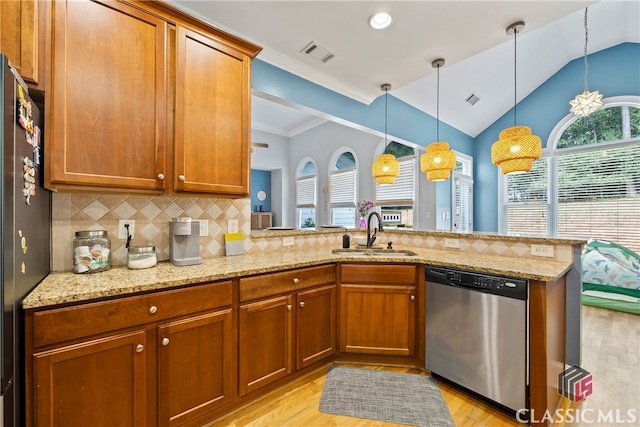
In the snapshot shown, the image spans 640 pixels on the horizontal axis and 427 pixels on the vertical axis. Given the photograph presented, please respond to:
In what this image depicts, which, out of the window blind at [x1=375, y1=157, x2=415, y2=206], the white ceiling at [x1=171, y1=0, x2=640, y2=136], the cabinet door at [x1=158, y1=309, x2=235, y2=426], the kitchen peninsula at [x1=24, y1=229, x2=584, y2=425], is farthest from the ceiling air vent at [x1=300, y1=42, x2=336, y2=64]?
the window blind at [x1=375, y1=157, x2=415, y2=206]

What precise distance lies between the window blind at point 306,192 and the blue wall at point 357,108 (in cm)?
297

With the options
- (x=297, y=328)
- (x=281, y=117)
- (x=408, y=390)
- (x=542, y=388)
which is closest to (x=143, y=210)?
(x=297, y=328)

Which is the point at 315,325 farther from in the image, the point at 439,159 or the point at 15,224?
the point at 439,159

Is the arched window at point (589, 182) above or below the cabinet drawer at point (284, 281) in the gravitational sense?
above

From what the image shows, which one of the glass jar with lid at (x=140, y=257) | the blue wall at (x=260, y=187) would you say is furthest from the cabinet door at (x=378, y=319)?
the blue wall at (x=260, y=187)

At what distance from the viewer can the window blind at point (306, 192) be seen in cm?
711

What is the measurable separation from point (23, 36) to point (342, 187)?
5.43m

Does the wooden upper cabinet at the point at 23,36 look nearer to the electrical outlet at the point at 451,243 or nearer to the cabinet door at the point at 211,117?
the cabinet door at the point at 211,117

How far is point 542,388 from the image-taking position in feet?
5.29

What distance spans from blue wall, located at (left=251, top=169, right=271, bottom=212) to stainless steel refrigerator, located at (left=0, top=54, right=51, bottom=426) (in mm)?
6200

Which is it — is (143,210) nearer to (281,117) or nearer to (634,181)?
(281,117)

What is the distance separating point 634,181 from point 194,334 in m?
6.70

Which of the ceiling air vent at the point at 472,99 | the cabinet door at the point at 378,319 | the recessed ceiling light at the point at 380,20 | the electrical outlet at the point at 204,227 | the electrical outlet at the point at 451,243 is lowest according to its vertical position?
the cabinet door at the point at 378,319

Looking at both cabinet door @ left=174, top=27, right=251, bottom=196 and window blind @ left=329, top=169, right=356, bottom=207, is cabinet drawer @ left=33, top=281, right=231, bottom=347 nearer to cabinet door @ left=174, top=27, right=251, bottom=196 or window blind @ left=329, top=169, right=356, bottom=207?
cabinet door @ left=174, top=27, right=251, bottom=196
